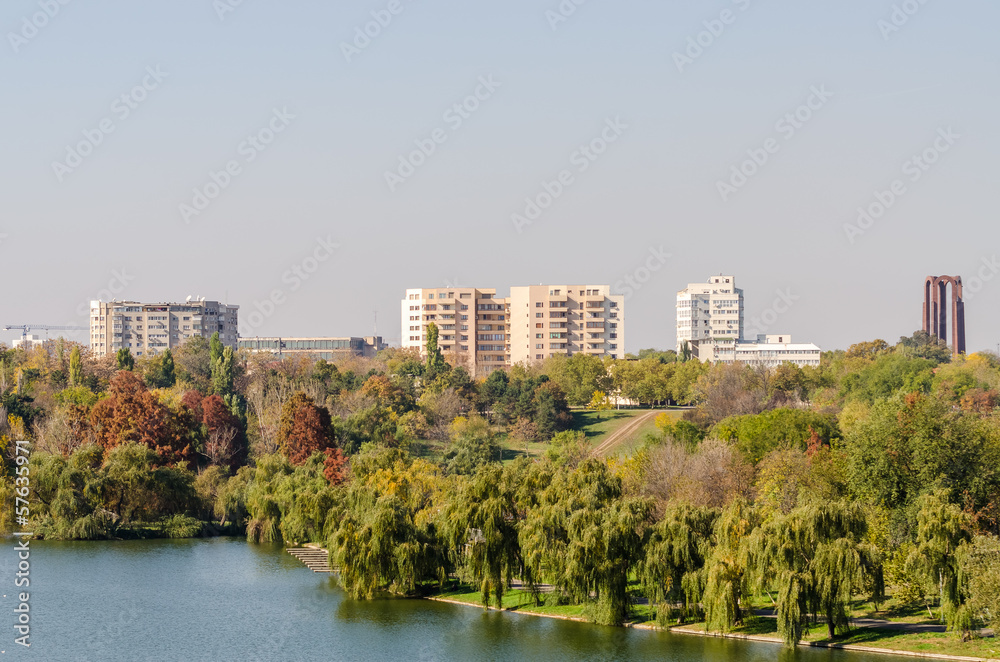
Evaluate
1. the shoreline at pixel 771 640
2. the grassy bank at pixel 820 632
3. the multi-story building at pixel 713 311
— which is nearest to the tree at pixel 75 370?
the grassy bank at pixel 820 632

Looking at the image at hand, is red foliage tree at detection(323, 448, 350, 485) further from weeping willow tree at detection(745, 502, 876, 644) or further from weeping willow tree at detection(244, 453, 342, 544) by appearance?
weeping willow tree at detection(745, 502, 876, 644)

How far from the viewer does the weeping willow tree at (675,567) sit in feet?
101

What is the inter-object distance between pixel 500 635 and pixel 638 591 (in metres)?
5.21

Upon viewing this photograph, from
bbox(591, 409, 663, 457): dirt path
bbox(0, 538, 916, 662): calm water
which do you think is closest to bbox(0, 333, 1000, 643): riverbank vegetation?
bbox(0, 538, 916, 662): calm water

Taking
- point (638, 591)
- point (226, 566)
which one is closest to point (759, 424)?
point (638, 591)

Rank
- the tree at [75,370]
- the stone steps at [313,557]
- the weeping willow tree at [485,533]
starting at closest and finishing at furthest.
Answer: the weeping willow tree at [485,533], the stone steps at [313,557], the tree at [75,370]

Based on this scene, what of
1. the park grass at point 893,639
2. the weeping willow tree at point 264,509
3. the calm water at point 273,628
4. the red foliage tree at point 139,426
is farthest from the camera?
the red foliage tree at point 139,426

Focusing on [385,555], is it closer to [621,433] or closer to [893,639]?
[893,639]

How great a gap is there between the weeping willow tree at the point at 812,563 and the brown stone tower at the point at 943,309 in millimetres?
113438

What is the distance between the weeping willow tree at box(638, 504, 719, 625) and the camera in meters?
30.8

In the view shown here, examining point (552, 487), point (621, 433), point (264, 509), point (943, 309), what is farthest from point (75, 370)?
point (943, 309)

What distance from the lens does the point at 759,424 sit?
54.1 m

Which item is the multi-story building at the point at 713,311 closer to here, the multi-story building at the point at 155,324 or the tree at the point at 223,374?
the multi-story building at the point at 155,324

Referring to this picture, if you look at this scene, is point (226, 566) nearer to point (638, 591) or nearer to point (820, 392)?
point (638, 591)
